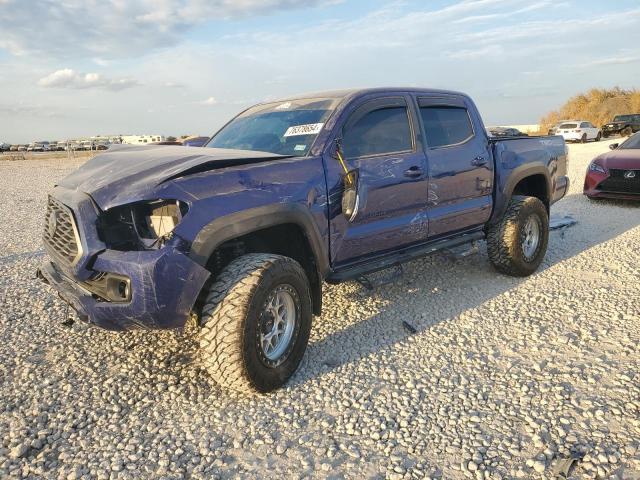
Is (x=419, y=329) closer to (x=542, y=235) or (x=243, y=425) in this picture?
(x=243, y=425)

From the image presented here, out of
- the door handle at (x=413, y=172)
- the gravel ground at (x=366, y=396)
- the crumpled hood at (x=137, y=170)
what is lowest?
the gravel ground at (x=366, y=396)

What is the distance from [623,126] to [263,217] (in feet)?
113

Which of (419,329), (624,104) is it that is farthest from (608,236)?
(624,104)

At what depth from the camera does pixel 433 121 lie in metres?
4.80

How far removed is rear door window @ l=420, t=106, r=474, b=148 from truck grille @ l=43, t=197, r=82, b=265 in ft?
9.89

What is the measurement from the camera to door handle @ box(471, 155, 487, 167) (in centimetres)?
500

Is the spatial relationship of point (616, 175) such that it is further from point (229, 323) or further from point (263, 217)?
point (229, 323)

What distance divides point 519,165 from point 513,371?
111 inches

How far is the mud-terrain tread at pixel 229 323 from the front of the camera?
9.88 ft

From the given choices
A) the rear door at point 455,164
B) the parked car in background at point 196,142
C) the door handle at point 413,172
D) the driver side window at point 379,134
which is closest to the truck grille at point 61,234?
the parked car in background at point 196,142

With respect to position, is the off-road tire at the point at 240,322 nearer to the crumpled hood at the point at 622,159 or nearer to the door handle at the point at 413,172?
the door handle at the point at 413,172

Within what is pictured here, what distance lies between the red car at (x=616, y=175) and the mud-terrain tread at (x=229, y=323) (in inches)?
340

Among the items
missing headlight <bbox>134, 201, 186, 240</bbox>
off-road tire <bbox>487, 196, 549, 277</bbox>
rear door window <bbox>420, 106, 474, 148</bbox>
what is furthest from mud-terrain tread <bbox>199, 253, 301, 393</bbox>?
off-road tire <bbox>487, 196, 549, 277</bbox>

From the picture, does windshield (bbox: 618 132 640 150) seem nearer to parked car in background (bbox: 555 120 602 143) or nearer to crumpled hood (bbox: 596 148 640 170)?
crumpled hood (bbox: 596 148 640 170)
